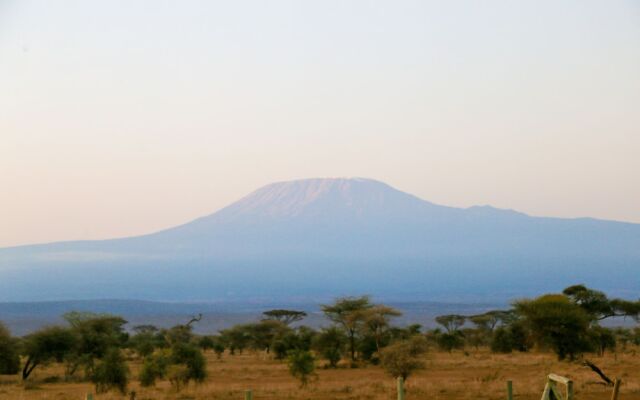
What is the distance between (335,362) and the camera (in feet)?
147

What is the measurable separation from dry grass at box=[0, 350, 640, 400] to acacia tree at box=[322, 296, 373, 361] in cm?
507

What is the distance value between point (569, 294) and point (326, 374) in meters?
23.4

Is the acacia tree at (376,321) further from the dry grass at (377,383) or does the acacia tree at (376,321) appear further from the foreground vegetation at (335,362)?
the dry grass at (377,383)

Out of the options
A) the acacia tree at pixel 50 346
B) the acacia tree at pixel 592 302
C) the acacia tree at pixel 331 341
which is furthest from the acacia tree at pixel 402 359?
the acacia tree at pixel 592 302

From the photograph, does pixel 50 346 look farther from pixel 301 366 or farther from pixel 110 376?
pixel 301 366

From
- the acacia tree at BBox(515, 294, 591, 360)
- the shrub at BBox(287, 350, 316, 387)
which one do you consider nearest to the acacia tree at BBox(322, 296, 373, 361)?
the acacia tree at BBox(515, 294, 591, 360)

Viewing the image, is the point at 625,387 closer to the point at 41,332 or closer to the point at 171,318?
the point at 41,332

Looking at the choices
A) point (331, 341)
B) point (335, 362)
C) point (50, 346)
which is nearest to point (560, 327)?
point (335, 362)

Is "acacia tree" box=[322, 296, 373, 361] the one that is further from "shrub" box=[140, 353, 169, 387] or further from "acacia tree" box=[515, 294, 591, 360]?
"shrub" box=[140, 353, 169, 387]

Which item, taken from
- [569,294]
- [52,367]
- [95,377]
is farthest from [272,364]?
[569,294]

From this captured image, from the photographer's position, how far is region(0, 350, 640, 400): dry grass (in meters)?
28.6

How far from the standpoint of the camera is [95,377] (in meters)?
32.3

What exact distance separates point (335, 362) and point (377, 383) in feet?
42.3

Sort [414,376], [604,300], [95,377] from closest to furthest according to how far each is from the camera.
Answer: [95,377], [414,376], [604,300]
